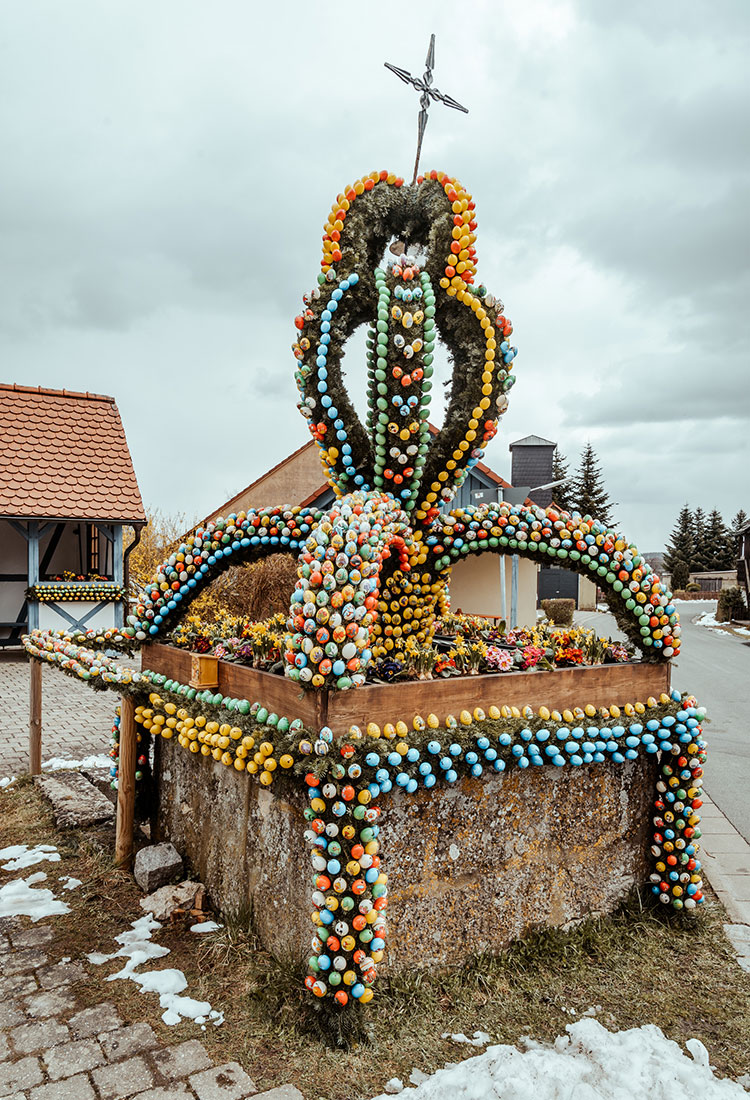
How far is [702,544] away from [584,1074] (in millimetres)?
56882

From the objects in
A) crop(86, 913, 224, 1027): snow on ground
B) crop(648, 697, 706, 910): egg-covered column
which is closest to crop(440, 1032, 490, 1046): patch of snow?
crop(86, 913, 224, 1027): snow on ground

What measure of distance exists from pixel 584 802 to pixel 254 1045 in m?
1.79

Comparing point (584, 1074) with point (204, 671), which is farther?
point (204, 671)

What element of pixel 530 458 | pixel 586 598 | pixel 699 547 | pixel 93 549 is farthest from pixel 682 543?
pixel 93 549

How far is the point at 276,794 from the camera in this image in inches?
126

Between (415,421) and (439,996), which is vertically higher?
(415,421)

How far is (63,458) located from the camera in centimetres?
1405

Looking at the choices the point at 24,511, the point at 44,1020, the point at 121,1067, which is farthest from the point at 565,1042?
the point at 24,511

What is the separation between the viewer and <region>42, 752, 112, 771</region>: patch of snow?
6.49m

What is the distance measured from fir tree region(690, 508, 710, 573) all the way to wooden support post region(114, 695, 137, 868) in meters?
54.5

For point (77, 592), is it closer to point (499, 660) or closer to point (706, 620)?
point (499, 660)

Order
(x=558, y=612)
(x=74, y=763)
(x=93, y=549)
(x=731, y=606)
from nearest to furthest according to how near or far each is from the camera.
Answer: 1. (x=74, y=763)
2. (x=93, y=549)
3. (x=558, y=612)
4. (x=731, y=606)

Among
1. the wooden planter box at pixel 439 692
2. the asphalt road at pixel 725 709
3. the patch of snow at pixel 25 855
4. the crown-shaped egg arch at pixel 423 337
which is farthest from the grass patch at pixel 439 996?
the crown-shaped egg arch at pixel 423 337

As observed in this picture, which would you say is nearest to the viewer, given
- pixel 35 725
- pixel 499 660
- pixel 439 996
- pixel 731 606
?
pixel 439 996
